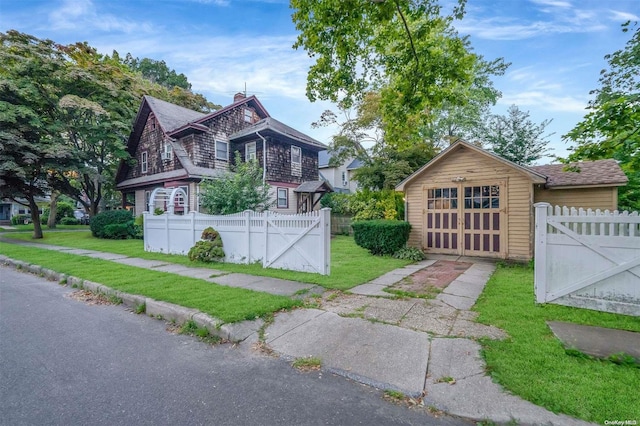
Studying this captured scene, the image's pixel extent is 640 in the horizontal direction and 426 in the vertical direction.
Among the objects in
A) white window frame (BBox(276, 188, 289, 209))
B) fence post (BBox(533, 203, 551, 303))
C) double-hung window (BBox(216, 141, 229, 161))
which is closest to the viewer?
fence post (BBox(533, 203, 551, 303))

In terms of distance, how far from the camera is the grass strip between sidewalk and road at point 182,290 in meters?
4.27

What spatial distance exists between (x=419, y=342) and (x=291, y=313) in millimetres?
1881

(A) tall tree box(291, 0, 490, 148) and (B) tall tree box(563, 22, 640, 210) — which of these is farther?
(A) tall tree box(291, 0, 490, 148)

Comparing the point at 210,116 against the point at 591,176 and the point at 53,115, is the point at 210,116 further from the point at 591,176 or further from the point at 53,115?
the point at 591,176

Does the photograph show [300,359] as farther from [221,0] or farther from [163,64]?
[163,64]

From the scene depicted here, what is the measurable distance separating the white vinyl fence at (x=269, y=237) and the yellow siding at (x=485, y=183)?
5282 millimetres

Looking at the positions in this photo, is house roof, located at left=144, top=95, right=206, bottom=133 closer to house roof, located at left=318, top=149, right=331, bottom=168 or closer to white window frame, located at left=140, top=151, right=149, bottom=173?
white window frame, located at left=140, top=151, right=149, bottom=173

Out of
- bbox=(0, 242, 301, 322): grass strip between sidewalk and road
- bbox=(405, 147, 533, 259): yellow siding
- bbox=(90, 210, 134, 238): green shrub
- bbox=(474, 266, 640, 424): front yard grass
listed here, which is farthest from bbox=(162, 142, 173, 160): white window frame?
bbox=(474, 266, 640, 424): front yard grass

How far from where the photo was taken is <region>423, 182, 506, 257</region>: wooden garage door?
30.1 ft

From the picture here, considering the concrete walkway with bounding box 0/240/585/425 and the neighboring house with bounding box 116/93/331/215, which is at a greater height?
the neighboring house with bounding box 116/93/331/215

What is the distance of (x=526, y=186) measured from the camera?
8.71 metres

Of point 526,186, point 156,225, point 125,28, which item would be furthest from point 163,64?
point 526,186

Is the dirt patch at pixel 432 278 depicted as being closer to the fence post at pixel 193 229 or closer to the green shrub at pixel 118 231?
the fence post at pixel 193 229

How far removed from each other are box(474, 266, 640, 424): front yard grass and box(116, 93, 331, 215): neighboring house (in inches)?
532
